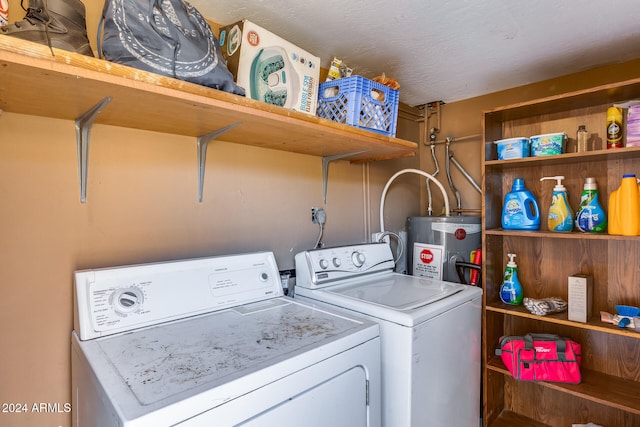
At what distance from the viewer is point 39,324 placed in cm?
111

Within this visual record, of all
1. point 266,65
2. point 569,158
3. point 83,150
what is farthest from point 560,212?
point 83,150

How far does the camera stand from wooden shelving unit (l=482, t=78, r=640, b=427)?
1.78 meters

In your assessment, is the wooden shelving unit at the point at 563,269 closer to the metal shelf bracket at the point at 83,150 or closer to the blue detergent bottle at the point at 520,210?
the blue detergent bottle at the point at 520,210

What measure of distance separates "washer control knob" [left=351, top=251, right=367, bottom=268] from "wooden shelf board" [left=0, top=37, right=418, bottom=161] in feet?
2.06

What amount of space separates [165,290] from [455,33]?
172 cm

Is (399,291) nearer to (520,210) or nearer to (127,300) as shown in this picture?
(520,210)

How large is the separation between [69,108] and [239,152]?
712mm

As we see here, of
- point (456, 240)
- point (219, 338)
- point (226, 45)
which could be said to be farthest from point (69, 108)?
point (456, 240)

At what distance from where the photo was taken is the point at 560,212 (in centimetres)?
190

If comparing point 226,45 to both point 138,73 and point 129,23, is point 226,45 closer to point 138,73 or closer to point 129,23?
point 129,23

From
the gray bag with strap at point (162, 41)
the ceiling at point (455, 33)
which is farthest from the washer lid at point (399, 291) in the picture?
the ceiling at point (455, 33)

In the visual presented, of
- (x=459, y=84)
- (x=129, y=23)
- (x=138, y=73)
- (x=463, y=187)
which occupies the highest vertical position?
(x=459, y=84)

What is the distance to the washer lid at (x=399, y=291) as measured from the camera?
143 centimetres

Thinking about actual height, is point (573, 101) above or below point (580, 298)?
above
